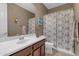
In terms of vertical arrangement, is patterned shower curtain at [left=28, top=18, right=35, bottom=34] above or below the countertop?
above

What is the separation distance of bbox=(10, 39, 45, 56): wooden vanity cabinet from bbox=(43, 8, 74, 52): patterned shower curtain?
20 centimetres

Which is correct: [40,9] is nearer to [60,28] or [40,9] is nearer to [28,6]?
[28,6]

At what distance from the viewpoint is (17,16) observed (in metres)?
1.70

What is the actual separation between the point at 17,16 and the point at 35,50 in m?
0.75

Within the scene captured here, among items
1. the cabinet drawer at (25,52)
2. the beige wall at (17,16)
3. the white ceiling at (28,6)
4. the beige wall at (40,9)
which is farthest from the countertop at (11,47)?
the white ceiling at (28,6)

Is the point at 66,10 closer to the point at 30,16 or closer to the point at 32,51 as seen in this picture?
the point at 30,16

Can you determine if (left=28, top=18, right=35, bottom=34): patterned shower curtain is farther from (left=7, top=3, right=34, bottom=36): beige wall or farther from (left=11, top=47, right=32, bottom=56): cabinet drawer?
(left=11, top=47, right=32, bottom=56): cabinet drawer

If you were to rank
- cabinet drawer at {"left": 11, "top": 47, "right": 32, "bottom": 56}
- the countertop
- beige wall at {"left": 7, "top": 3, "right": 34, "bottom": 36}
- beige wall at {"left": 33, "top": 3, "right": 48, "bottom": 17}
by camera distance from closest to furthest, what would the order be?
the countertop → cabinet drawer at {"left": 11, "top": 47, "right": 32, "bottom": 56} → beige wall at {"left": 7, "top": 3, "right": 34, "bottom": 36} → beige wall at {"left": 33, "top": 3, "right": 48, "bottom": 17}

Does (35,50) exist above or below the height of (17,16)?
below

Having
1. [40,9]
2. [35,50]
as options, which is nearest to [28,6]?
[40,9]

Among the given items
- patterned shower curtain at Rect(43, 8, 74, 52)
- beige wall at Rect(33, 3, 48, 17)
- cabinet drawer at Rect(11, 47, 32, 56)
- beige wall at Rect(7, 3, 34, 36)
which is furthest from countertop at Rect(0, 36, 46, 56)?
beige wall at Rect(33, 3, 48, 17)

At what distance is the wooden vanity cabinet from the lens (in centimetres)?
136

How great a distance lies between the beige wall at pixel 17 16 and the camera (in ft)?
5.15

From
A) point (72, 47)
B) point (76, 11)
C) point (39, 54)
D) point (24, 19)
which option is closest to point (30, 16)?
point (24, 19)
